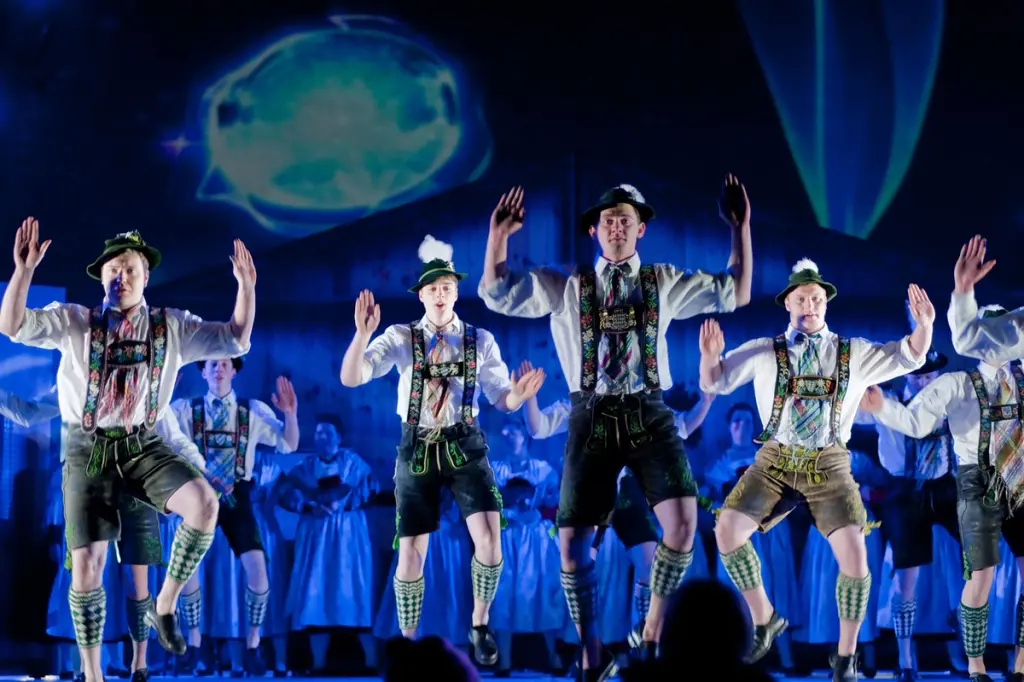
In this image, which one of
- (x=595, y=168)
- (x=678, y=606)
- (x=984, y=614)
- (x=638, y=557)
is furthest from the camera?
(x=595, y=168)

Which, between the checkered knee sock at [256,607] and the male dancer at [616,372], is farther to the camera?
the checkered knee sock at [256,607]

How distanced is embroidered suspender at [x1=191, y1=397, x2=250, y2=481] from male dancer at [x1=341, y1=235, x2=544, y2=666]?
1658mm

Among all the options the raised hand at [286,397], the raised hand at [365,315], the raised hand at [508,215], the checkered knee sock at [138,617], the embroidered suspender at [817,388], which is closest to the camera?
the raised hand at [508,215]

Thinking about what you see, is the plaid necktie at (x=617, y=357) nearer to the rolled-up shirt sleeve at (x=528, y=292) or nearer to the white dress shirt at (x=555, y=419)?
the rolled-up shirt sleeve at (x=528, y=292)

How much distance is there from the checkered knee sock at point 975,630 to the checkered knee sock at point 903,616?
29.3 inches

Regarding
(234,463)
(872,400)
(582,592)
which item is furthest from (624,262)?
(234,463)

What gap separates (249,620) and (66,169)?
2870 mm

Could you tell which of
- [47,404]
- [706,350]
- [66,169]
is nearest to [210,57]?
[66,169]

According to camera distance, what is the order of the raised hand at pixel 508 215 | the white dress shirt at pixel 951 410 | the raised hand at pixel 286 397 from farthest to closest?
1. the raised hand at pixel 286 397
2. the white dress shirt at pixel 951 410
3. the raised hand at pixel 508 215

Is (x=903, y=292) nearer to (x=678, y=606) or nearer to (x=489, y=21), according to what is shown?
(x=489, y=21)

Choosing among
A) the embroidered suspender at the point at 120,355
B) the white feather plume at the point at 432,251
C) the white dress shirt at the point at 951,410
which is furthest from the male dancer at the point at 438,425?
the white dress shirt at the point at 951,410

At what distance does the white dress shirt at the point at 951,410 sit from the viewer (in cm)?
559

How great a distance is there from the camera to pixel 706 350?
488 cm

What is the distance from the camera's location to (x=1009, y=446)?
5.46 m
